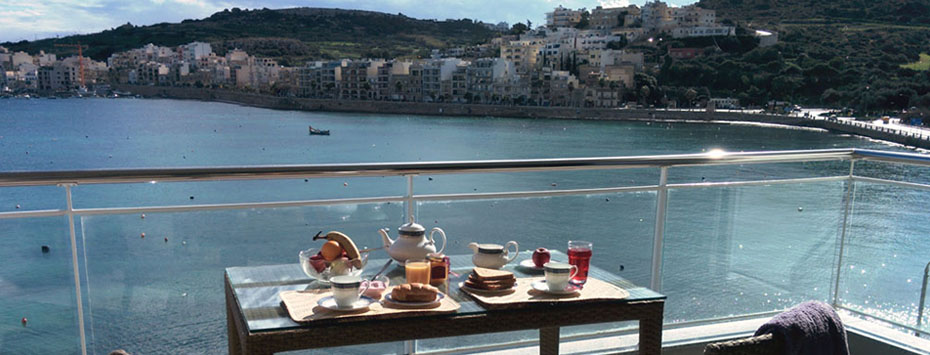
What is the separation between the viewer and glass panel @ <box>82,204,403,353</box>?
2121 millimetres

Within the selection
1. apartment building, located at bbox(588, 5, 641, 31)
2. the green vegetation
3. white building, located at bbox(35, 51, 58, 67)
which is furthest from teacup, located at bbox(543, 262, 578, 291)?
apartment building, located at bbox(588, 5, 641, 31)

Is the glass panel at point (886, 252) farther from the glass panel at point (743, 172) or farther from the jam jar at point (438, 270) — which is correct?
the glass panel at point (743, 172)

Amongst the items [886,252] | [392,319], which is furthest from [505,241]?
[886,252]

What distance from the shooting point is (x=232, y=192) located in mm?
25750

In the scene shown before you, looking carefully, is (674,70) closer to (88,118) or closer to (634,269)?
(88,118)

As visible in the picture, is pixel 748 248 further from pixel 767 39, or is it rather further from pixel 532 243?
pixel 767 39

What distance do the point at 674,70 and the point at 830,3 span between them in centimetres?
2588

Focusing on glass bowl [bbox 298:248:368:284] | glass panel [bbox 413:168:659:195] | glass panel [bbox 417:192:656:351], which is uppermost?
glass bowl [bbox 298:248:368:284]

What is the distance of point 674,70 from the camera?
6950cm

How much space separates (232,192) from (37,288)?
81.7ft

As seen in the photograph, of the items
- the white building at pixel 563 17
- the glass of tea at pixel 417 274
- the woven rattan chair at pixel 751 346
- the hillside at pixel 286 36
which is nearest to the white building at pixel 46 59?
the hillside at pixel 286 36

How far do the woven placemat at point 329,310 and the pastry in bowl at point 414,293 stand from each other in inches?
1.0

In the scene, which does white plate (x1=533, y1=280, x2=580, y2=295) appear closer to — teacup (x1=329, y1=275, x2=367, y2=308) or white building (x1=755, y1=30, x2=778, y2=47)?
teacup (x1=329, y1=275, x2=367, y2=308)

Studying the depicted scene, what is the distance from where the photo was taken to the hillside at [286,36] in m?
92.7
